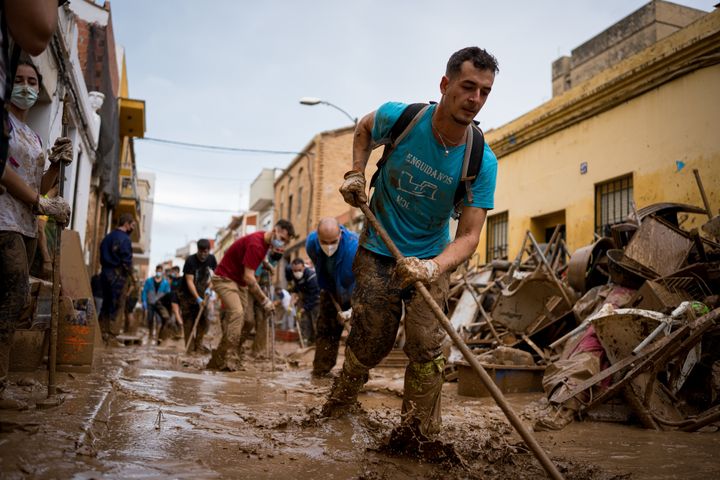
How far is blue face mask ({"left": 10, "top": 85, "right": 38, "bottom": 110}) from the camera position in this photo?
298cm

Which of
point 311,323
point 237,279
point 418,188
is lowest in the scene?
point 311,323

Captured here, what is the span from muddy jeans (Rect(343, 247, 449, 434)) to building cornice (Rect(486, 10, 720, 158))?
8292mm

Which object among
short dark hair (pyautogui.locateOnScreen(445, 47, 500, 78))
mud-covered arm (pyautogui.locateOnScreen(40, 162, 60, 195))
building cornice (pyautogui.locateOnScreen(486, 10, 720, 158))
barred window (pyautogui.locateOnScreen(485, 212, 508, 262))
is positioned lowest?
mud-covered arm (pyautogui.locateOnScreen(40, 162, 60, 195))

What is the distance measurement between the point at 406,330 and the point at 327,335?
3229mm

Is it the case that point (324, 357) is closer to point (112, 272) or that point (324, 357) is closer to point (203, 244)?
point (203, 244)

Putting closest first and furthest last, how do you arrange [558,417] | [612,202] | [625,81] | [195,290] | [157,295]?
[558,417], [195,290], [625,81], [612,202], [157,295]

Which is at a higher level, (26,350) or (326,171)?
(326,171)

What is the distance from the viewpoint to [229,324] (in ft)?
21.5

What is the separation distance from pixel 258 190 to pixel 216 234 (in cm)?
3026

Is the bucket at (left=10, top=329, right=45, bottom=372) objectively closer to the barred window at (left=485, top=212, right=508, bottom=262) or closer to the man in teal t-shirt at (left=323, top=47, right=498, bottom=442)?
the man in teal t-shirt at (left=323, top=47, right=498, bottom=442)

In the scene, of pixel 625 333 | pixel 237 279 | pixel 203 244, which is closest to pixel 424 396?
pixel 625 333

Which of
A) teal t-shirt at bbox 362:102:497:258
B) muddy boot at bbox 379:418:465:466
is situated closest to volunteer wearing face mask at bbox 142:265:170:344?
teal t-shirt at bbox 362:102:497:258

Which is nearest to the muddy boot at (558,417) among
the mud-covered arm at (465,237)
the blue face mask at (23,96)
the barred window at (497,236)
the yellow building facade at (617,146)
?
the mud-covered arm at (465,237)

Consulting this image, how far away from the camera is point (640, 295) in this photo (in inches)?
202
